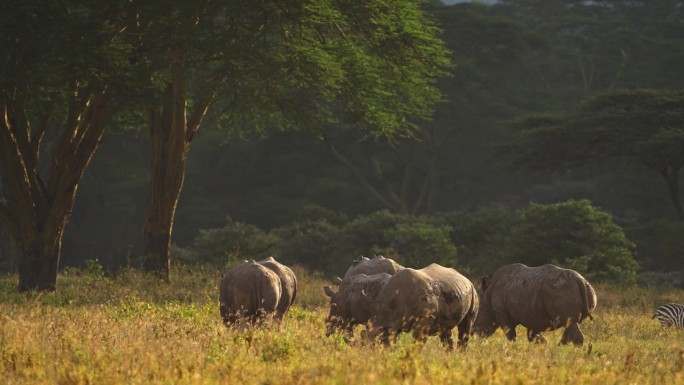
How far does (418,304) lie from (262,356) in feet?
6.32

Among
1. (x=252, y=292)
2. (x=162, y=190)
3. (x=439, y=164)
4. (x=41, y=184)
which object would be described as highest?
(x=41, y=184)

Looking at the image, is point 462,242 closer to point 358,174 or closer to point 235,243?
point 235,243

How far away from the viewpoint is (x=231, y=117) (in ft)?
96.0

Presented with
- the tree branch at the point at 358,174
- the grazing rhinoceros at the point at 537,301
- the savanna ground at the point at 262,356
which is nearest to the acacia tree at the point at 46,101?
the savanna ground at the point at 262,356

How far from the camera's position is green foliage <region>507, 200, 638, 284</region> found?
31719mm

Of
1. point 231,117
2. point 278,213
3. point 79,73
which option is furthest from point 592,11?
point 79,73

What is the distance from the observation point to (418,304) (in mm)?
12219

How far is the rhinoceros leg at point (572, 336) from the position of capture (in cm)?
1535

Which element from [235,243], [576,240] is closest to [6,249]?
[235,243]

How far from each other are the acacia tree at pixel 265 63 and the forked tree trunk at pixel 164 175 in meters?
0.02

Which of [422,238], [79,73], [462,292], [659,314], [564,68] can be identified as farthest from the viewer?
[564,68]

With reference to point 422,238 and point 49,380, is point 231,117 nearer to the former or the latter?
point 422,238

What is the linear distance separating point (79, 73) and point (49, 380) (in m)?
11.1

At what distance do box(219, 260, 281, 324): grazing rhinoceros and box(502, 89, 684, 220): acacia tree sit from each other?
2378 centimetres
